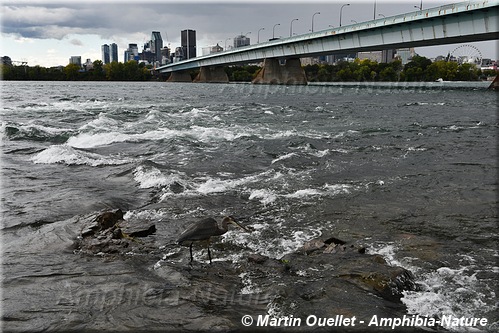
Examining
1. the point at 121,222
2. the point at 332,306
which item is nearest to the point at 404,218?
the point at 332,306

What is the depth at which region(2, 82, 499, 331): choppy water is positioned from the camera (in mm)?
6453

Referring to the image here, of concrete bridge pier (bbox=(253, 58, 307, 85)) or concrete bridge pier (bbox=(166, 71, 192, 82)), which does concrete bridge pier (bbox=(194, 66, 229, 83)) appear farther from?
concrete bridge pier (bbox=(253, 58, 307, 85))

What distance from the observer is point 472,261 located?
7062 millimetres

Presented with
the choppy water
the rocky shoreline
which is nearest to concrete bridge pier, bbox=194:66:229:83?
the choppy water

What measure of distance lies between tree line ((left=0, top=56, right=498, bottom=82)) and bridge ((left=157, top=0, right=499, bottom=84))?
41.4 m

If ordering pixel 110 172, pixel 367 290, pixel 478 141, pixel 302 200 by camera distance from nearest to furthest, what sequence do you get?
pixel 367 290, pixel 302 200, pixel 110 172, pixel 478 141

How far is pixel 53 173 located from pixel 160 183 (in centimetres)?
Result: 430

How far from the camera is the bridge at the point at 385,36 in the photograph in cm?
4056

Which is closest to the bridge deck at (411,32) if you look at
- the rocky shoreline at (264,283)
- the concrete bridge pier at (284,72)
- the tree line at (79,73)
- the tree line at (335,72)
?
the concrete bridge pier at (284,72)

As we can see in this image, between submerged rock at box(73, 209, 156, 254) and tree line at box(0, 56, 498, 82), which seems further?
tree line at box(0, 56, 498, 82)

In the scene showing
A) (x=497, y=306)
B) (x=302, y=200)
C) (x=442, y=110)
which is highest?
(x=442, y=110)

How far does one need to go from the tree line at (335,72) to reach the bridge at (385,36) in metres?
41.4

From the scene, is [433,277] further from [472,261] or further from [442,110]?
[442,110]

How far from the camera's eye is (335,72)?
138375mm
